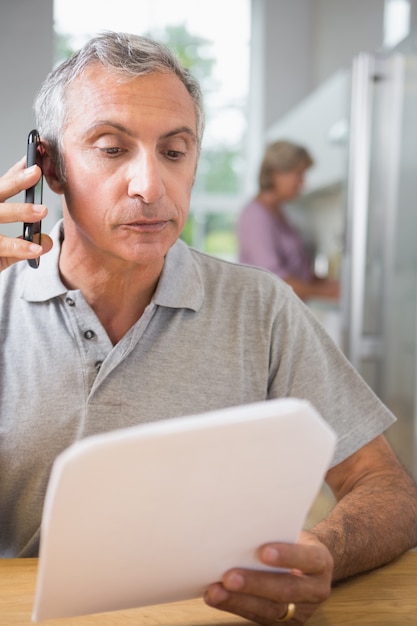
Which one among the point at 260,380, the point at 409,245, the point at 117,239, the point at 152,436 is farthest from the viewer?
the point at 409,245

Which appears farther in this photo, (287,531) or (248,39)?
(248,39)

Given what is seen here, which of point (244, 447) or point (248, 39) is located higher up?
point (248, 39)

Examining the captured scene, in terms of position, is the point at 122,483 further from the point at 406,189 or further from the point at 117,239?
the point at 406,189

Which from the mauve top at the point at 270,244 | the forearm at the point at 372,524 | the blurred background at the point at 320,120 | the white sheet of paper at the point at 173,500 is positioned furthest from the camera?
the mauve top at the point at 270,244

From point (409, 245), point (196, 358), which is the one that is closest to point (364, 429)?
point (196, 358)

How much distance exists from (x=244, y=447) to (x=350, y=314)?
87.8 inches

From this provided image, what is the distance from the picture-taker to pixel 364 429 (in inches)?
48.7

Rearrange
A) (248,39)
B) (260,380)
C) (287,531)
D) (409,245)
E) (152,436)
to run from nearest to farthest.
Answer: (152,436) → (287,531) → (260,380) → (409,245) → (248,39)

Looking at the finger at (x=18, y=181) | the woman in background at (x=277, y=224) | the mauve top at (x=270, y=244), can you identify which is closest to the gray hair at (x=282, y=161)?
the woman in background at (x=277, y=224)

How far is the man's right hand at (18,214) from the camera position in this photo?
1.07m

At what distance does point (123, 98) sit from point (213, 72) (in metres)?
4.95

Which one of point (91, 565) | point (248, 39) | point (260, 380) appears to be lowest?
point (91, 565)

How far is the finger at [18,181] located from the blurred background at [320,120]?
0.80 ft

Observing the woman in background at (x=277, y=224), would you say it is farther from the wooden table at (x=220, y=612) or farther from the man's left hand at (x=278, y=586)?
the man's left hand at (x=278, y=586)
